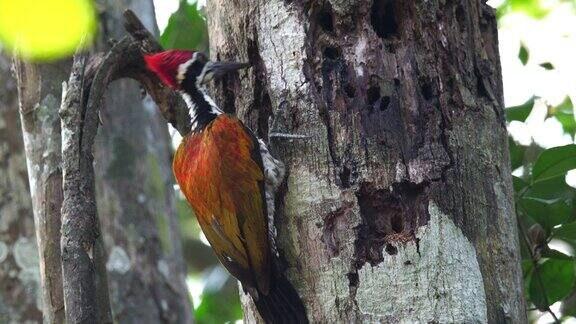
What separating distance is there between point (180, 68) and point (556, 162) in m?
1.57

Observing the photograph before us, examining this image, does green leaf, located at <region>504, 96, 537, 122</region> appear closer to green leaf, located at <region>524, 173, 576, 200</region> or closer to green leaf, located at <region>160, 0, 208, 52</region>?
green leaf, located at <region>524, 173, 576, 200</region>

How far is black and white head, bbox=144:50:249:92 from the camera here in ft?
13.3

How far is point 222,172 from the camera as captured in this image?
147 inches

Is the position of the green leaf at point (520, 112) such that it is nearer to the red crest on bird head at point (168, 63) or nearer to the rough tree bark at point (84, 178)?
the red crest on bird head at point (168, 63)

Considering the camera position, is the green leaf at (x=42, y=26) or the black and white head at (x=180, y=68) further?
the green leaf at (x=42, y=26)

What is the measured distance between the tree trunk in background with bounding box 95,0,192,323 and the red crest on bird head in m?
1.57

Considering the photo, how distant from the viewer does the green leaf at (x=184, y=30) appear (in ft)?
19.1

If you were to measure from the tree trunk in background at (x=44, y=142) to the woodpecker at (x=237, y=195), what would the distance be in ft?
1.47

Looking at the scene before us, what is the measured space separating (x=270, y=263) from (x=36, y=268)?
7.55 ft

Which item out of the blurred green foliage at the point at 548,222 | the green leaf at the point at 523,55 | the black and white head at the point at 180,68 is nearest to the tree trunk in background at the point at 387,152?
the black and white head at the point at 180,68

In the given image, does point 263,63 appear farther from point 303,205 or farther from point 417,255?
point 417,255

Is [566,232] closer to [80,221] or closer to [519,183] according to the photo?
[519,183]

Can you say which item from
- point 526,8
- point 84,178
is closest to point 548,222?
point 84,178

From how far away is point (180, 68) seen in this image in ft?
13.8
